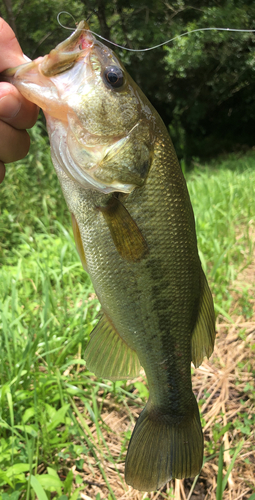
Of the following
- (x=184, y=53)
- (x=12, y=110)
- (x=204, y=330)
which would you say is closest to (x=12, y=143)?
(x=12, y=110)

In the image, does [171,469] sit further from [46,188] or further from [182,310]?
[46,188]

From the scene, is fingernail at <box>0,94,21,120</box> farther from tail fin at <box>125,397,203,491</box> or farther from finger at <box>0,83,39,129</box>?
tail fin at <box>125,397,203,491</box>

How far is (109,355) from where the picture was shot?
1253 mm

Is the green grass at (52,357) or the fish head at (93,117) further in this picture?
the green grass at (52,357)

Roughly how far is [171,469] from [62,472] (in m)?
0.66

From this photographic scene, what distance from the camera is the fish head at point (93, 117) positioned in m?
1.01

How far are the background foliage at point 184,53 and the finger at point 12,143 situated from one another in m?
4.92

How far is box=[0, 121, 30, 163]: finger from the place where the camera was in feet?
3.96

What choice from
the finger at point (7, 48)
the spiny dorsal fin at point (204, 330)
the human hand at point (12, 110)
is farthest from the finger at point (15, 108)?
the spiny dorsal fin at point (204, 330)

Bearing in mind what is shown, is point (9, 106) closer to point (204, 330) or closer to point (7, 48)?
point (7, 48)

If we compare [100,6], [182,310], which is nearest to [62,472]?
[182,310]

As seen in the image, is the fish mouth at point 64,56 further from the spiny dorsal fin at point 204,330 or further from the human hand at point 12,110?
the spiny dorsal fin at point 204,330

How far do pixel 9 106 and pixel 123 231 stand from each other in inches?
22.4

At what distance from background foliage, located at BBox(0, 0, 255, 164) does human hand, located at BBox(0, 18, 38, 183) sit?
194 inches
